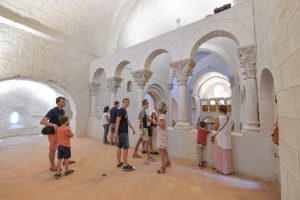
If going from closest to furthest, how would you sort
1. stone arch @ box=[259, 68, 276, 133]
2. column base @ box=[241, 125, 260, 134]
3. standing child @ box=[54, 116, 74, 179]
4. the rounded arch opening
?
standing child @ box=[54, 116, 74, 179] → stone arch @ box=[259, 68, 276, 133] → column base @ box=[241, 125, 260, 134] → the rounded arch opening

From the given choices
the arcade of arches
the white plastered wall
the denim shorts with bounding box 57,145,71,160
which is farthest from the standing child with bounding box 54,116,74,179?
the white plastered wall

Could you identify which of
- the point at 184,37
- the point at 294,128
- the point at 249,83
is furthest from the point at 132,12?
the point at 294,128

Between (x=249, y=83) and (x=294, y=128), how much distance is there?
2382 millimetres

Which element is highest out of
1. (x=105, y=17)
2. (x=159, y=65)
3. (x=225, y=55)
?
(x=105, y=17)

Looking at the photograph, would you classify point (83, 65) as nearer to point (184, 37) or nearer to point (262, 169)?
point (184, 37)

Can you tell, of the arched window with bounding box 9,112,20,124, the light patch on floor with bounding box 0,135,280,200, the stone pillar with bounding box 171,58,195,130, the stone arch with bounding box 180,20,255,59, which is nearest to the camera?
the light patch on floor with bounding box 0,135,280,200

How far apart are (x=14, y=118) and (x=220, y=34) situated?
10.6m

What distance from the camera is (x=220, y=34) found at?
432 cm

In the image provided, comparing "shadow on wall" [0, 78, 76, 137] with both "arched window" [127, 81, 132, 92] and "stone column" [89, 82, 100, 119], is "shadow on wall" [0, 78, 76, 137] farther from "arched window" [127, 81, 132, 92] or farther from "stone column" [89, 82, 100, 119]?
"arched window" [127, 81, 132, 92]

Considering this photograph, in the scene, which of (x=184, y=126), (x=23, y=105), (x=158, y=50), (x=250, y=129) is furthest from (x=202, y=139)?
(x=23, y=105)

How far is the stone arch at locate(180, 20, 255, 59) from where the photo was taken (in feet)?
12.1

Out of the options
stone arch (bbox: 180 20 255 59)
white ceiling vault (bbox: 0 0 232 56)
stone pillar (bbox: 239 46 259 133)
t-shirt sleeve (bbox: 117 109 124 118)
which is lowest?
t-shirt sleeve (bbox: 117 109 124 118)

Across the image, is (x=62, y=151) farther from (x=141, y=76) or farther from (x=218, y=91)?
(x=218, y=91)

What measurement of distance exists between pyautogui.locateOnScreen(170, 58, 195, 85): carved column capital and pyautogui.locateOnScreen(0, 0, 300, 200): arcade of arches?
29 millimetres
